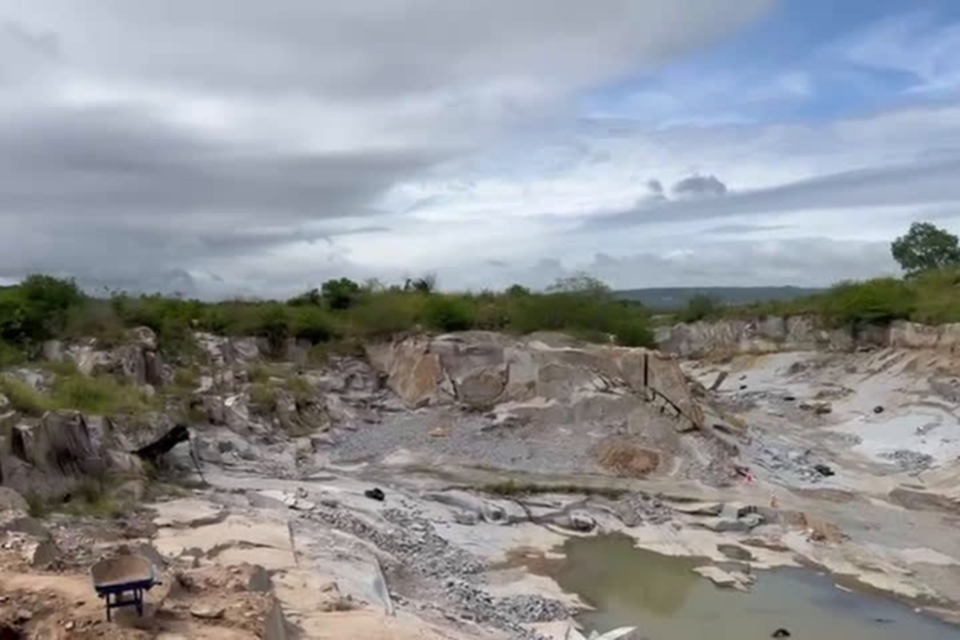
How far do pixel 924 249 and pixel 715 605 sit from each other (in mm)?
76287

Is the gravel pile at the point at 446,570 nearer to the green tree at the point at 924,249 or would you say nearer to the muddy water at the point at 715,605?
the muddy water at the point at 715,605

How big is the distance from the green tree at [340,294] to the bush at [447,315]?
298 inches

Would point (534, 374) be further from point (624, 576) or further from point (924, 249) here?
point (924, 249)

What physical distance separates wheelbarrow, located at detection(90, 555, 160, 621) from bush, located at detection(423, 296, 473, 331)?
2888 centimetres

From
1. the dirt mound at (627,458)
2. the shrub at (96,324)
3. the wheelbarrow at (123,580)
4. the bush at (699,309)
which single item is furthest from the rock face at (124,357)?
the bush at (699,309)

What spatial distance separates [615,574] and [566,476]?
768cm

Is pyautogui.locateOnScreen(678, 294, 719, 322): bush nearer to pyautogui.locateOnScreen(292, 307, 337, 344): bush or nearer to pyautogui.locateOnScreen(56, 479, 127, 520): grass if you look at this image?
pyautogui.locateOnScreen(292, 307, 337, 344): bush

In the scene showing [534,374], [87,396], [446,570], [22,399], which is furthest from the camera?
[534,374]

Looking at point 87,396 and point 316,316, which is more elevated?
point 316,316

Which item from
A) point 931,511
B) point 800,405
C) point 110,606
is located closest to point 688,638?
point 110,606

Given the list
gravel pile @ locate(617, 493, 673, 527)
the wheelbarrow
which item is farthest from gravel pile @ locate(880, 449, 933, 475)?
the wheelbarrow

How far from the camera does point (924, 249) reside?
276ft

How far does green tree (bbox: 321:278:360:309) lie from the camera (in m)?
46.7

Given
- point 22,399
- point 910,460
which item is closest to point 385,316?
point 910,460
